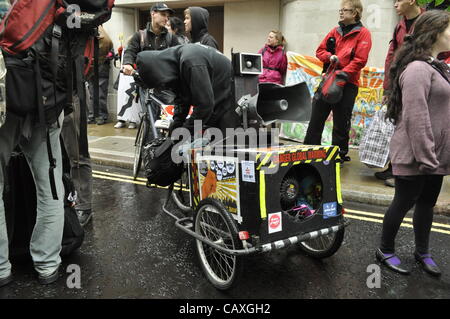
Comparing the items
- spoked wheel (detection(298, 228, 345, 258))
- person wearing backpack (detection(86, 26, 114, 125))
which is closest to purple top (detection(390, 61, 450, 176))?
spoked wheel (detection(298, 228, 345, 258))

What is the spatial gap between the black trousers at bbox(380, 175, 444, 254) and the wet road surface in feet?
0.76

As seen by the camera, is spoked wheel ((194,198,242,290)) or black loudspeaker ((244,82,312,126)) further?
black loudspeaker ((244,82,312,126))

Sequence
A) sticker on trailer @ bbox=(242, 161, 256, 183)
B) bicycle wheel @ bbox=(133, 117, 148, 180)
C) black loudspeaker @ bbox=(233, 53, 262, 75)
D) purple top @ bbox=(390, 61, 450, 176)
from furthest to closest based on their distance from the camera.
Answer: bicycle wheel @ bbox=(133, 117, 148, 180)
black loudspeaker @ bbox=(233, 53, 262, 75)
purple top @ bbox=(390, 61, 450, 176)
sticker on trailer @ bbox=(242, 161, 256, 183)

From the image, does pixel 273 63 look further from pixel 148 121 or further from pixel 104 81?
pixel 104 81

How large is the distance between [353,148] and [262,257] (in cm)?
465

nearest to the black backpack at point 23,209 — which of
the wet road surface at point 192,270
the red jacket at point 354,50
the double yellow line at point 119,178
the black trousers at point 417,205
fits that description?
the wet road surface at point 192,270

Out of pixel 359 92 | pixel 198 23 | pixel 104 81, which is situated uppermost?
pixel 198 23

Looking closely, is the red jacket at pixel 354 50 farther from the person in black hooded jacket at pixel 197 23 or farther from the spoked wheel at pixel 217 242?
the spoked wheel at pixel 217 242

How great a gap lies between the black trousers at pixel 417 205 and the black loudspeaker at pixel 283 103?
906 millimetres

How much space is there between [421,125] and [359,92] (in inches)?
181

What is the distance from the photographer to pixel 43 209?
110 inches

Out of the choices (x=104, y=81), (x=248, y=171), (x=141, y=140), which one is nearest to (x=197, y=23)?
(x=141, y=140)

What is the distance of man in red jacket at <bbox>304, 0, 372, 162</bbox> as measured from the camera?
5227 mm

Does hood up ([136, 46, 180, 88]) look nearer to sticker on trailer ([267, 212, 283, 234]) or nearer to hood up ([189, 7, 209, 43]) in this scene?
hood up ([189, 7, 209, 43])
